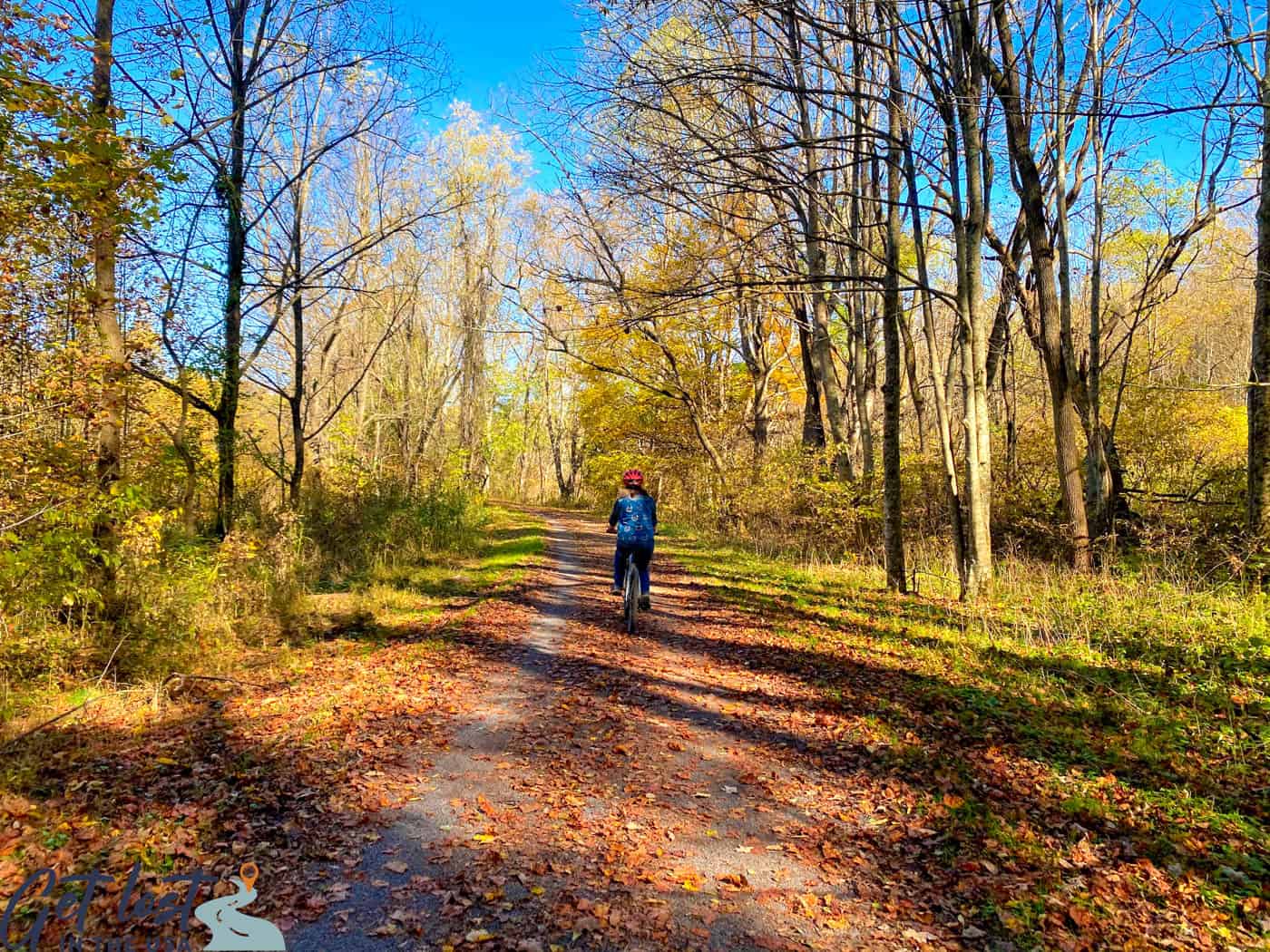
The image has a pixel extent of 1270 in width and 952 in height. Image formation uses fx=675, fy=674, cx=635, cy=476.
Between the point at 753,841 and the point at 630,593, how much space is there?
15.9ft

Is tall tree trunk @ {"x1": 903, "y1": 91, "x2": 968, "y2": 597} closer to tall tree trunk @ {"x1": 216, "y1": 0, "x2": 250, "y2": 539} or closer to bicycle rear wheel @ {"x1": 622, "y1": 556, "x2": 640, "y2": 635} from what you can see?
bicycle rear wheel @ {"x1": 622, "y1": 556, "x2": 640, "y2": 635}

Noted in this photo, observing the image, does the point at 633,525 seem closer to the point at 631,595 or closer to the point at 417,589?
the point at 631,595

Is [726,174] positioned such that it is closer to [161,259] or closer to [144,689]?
[161,259]

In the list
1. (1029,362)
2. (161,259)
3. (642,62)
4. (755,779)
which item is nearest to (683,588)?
(755,779)

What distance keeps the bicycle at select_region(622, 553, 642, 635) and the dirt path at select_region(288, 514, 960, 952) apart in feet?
6.64

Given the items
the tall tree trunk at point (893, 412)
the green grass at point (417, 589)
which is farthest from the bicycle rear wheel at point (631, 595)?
the tall tree trunk at point (893, 412)

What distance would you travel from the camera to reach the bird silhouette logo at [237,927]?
2.85m

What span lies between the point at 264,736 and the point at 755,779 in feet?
11.7

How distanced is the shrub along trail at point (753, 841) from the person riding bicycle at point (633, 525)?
246 cm

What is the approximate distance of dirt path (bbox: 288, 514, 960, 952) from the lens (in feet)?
10.2

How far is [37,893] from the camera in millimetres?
3002

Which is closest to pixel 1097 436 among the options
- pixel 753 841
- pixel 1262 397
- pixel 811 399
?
pixel 1262 397

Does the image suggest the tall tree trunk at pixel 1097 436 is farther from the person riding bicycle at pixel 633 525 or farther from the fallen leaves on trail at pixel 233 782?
the fallen leaves on trail at pixel 233 782

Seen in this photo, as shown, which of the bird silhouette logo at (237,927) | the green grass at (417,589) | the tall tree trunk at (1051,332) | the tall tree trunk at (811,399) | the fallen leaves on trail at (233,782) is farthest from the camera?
the tall tree trunk at (811,399)
